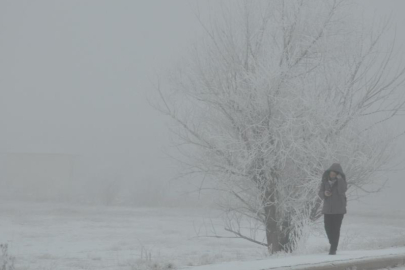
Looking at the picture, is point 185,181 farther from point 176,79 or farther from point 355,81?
point 355,81

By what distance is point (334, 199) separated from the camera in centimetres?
868

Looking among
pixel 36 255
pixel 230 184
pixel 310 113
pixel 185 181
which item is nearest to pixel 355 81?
pixel 310 113

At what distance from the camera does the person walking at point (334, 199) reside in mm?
8656

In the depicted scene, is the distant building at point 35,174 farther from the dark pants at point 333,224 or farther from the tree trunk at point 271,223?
the dark pants at point 333,224

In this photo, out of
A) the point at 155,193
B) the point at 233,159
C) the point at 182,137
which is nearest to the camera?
the point at 233,159

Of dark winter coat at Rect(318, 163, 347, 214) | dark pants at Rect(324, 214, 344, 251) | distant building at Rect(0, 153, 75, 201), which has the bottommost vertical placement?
dark pants at Rect(324, 214, 344, 251)

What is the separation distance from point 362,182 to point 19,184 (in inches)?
3434

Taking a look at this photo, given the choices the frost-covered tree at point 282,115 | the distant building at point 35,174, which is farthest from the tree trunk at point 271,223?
the distant building at point 35,174

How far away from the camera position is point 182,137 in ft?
47.1

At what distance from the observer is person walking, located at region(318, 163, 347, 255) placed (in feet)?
28.4

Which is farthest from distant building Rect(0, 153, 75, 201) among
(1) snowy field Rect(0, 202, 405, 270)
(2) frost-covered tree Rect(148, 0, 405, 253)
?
(2) frost-covered tree Rect(148, 0, 405, 253)

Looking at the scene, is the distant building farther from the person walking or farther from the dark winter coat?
the dark winter coat

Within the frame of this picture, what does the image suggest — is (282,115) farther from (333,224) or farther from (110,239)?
(110,239)

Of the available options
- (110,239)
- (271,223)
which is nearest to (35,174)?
(110,239)
